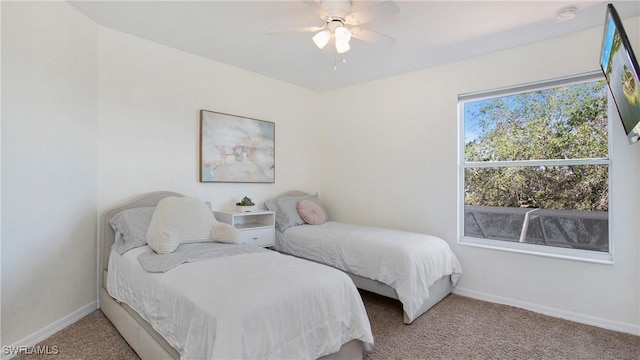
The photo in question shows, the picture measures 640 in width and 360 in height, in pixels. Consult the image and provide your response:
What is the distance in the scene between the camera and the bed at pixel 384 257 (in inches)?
96.3

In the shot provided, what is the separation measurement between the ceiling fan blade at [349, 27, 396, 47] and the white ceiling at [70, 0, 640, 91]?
18 centimetres

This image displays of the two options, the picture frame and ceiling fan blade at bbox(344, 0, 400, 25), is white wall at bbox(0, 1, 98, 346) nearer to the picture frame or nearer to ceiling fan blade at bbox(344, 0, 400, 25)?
the picture frame

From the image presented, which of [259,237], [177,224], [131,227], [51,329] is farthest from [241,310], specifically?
[259,237]

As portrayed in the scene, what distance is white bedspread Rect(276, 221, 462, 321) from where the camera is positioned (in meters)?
2.44

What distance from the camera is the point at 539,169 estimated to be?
9.23 feet

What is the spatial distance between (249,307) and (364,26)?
7.41 feet

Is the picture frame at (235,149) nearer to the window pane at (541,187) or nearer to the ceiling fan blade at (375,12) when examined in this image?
the ceiling fan blade at (375,12)

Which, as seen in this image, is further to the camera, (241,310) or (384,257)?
(384,257)

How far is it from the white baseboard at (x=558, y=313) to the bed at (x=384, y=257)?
220mm

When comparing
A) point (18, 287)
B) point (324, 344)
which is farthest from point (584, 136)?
point (18, 287)

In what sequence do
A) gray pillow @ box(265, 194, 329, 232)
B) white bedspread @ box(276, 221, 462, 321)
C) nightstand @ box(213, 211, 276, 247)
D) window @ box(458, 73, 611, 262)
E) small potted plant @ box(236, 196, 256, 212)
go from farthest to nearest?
gray pillow @ box(265, 194, 329, 232) < small potted plant @ box(236, 196, 256, 212) < nightstand @ box(213, 211, 276, 247) < window @ box(458, 73, 611, 262) < white bedspread @ box(276, 221, 462, 321)

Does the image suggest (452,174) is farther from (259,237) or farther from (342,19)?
(259,237)

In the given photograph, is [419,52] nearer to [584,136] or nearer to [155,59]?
[584,136]
